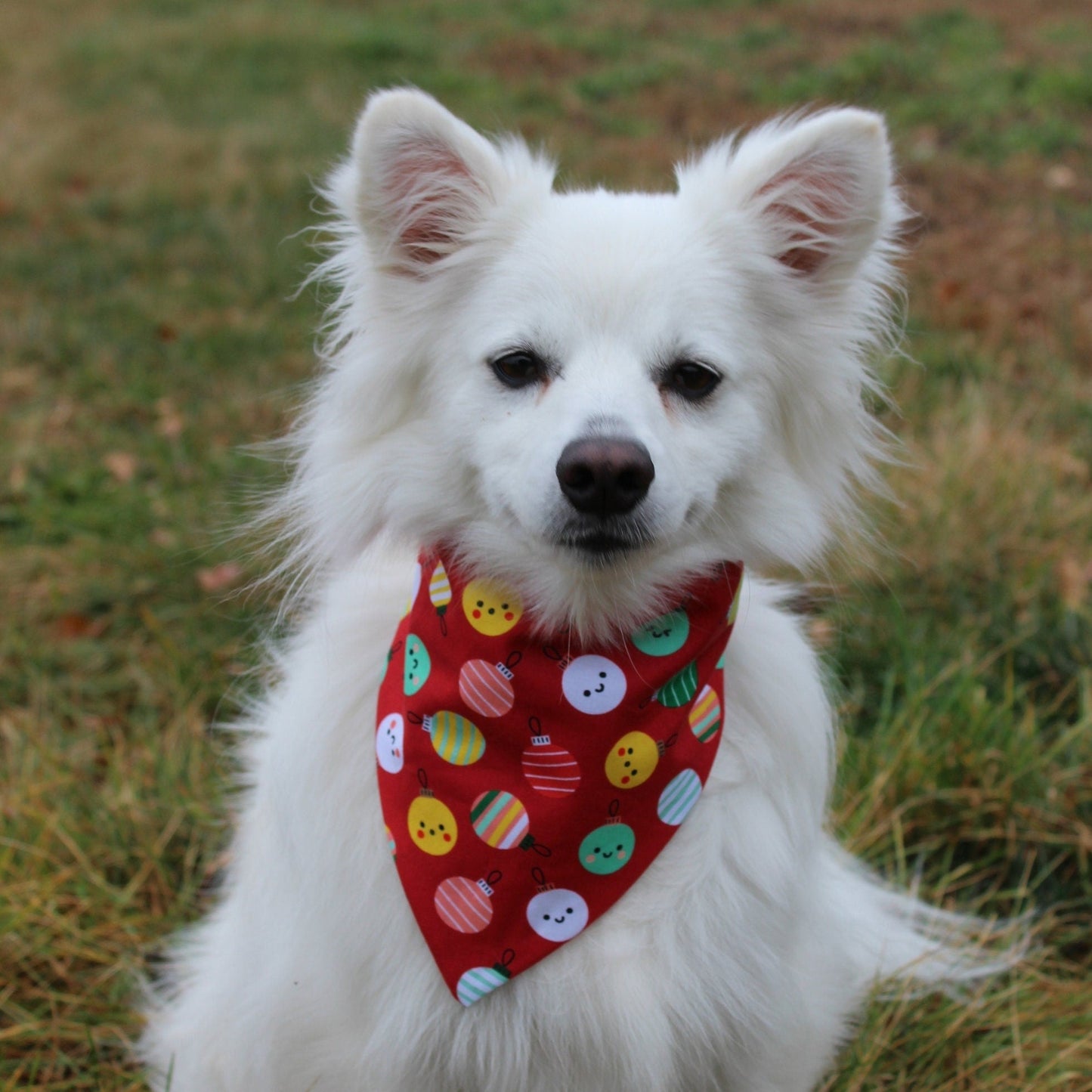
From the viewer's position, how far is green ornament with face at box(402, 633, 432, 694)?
232cm

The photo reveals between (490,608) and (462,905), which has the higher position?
(490,608)

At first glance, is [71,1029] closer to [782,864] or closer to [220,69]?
[782,864]

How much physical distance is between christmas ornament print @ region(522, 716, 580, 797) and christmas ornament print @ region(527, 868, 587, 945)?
0.20 metres

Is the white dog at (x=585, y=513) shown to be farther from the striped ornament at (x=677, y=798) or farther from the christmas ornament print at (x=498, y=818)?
the christmas ornament print at (x=498, y=818)

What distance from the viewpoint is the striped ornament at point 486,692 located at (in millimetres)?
2305

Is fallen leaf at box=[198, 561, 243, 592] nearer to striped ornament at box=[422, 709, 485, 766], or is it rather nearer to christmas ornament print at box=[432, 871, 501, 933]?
striped ornament at box=[422, 709, 485, 766]

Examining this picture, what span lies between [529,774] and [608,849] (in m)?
0.22

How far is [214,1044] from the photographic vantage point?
2.66 metres

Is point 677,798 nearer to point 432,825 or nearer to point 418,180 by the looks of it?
point 432,825

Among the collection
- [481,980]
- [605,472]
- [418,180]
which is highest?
[418,180]

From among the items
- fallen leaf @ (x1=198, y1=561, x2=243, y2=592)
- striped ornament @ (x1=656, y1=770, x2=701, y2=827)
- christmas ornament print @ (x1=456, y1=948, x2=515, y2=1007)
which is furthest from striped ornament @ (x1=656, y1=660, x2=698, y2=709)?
fallen leaf @ (x1=198, y1=561, x2=243, y2=592)

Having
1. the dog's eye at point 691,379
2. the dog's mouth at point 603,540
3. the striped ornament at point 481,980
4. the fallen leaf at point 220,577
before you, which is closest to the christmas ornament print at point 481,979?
the striped ornament at point 481,980

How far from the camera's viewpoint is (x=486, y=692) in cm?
230

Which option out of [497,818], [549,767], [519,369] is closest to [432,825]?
[497,818]
